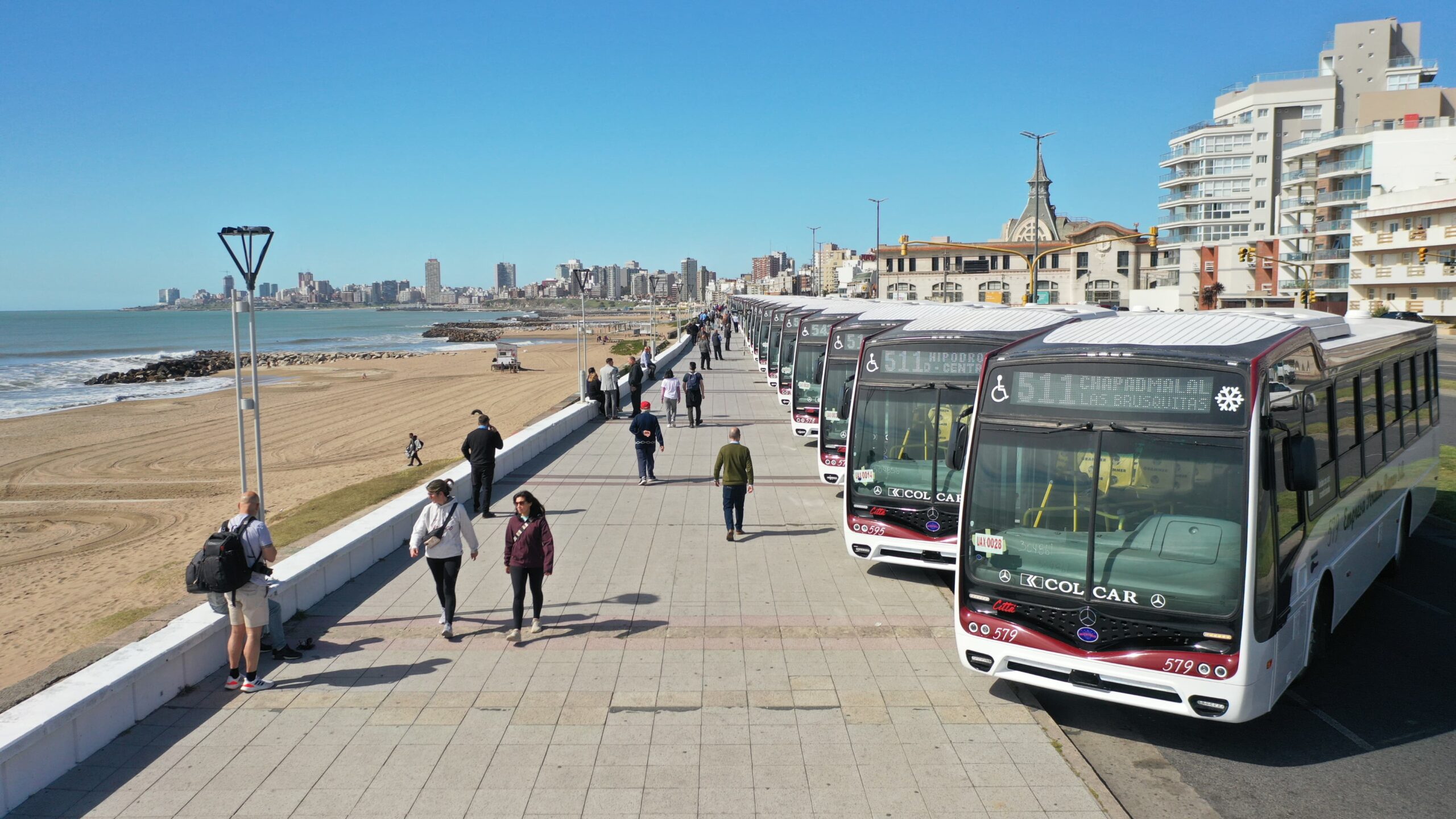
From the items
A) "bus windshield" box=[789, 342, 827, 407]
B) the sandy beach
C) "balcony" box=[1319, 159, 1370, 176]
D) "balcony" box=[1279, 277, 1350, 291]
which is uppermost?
Answer: "balcony" box=[1319, 159, 1370, 176]

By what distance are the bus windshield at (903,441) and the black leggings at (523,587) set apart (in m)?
3.71

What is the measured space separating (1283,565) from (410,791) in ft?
19.3

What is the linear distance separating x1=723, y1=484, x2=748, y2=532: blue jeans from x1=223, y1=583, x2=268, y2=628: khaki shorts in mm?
5820

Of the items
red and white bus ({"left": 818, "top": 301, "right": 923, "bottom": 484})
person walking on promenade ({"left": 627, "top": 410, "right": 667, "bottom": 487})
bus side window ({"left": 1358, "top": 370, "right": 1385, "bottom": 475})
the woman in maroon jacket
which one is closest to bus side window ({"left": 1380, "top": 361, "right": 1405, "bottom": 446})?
bus side window ({"left": 1358, "top": 370, "right": 1385, "bottom": 475})

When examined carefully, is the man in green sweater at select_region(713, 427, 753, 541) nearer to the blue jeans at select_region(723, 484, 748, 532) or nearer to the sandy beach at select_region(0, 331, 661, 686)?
the blue jeans at select_region(723, 484, 748, 532)

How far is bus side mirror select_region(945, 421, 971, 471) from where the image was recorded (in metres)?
7.98

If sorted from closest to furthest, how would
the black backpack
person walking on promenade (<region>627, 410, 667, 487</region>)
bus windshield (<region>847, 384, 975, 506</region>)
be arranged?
the black backpack → bus windshield (<region>847, 384, 975, 506</region>) → person walking on promenade (<region>627, 410, 667, 487</region>)

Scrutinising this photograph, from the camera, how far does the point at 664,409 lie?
27516 millimetres

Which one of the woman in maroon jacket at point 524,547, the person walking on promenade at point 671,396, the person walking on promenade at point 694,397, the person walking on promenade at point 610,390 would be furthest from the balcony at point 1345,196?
the woman in maroon jacket at point 524,547

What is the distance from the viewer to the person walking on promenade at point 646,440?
15.7 m

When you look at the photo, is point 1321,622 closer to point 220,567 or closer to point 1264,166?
point 220,567

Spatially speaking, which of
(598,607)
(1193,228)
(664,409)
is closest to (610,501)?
(598,607)

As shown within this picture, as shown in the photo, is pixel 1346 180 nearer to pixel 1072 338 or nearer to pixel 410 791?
pixel 1072 338

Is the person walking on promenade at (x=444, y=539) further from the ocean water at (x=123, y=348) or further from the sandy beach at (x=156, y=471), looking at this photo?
the ocean water at (x=123, y=348)
